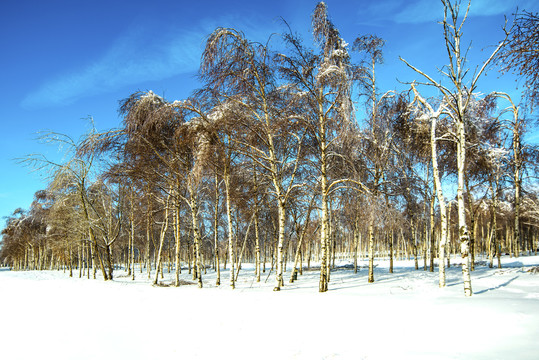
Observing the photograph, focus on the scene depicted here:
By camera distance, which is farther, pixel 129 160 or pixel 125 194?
pixel 125 194

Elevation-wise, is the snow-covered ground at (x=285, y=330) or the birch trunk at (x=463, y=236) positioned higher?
the birch trunk at (x=463, y=236)

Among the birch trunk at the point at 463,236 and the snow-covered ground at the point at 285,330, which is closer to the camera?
the snow-covered ground at the point at 285,330

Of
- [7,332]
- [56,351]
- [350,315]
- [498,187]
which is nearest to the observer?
[56,351]

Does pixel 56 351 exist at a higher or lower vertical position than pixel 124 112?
lower

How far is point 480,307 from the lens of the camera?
21.3ft

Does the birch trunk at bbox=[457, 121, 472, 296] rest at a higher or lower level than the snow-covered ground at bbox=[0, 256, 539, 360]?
higher

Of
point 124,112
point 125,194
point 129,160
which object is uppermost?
point 124,112

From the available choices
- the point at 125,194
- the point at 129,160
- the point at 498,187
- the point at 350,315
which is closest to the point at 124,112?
the point at 129,160

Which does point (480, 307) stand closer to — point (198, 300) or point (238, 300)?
point (238, 300)

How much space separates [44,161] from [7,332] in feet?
38.2

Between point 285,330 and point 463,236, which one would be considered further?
point 463,236

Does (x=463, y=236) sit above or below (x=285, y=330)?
above

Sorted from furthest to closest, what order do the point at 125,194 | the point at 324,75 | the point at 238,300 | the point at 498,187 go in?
the point at 125,194 → the point at 498,187 → the point at 324,75 → the point at 238,300

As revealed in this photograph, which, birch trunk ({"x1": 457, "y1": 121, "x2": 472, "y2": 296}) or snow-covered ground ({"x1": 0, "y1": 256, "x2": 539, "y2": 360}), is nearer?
snow-covered ground ({"x1": 0, "y1": 256, "x2": 539, "y2": 360})
